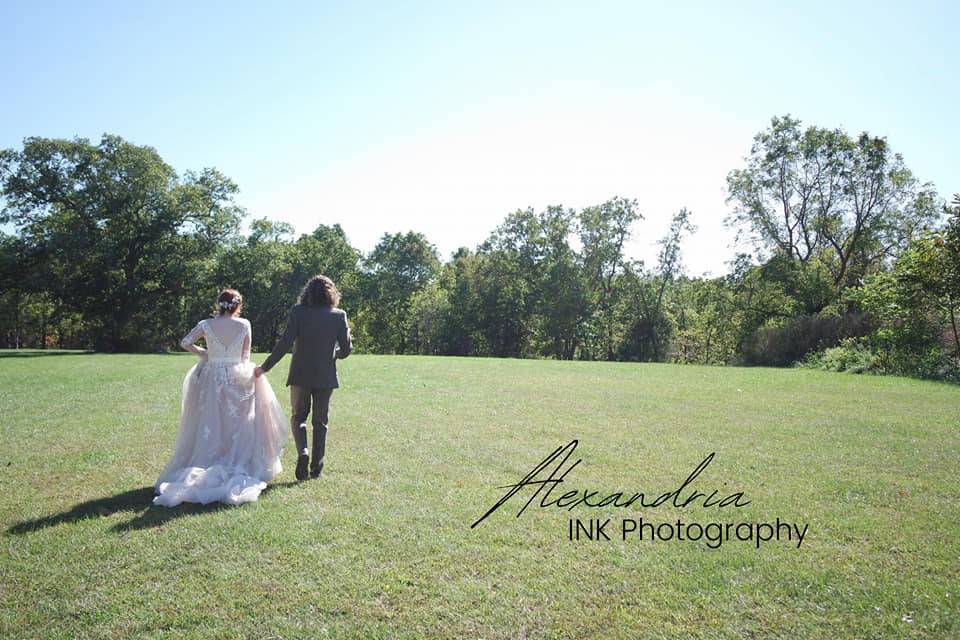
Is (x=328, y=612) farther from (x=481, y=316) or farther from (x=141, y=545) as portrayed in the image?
(x=481, y=316)

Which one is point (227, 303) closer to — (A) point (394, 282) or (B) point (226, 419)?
(B) point (226, 419)

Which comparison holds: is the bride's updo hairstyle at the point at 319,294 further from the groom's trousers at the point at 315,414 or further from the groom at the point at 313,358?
the groom's trousers at the point at 315,414

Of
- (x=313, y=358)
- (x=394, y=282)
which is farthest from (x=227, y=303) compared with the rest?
(x=394, y=282)

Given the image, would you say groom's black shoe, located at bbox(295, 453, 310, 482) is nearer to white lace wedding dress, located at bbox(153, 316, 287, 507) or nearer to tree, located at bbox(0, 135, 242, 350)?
white lace wedding dress, located at bbox(153, 316, 287, 507)

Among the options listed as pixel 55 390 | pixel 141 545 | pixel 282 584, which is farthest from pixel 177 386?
pixel 282 584

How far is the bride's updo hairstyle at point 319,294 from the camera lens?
697 centimetres

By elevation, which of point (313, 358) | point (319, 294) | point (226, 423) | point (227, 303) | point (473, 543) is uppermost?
point (319, 294)

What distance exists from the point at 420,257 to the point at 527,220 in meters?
16.6

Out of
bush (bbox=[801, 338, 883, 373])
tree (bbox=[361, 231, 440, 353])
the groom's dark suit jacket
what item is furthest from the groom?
tree (bbox=[361, 231, 440, 353])

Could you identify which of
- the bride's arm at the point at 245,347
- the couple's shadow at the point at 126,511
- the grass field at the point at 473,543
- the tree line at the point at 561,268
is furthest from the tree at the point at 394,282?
the couple's shadow at the point at 126,511

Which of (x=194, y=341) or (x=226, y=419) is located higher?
(x=194, y=341)

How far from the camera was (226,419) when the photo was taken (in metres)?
6.70

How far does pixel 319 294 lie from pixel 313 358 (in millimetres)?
797

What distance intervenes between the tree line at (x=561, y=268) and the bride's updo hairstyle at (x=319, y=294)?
2498 centimetres
